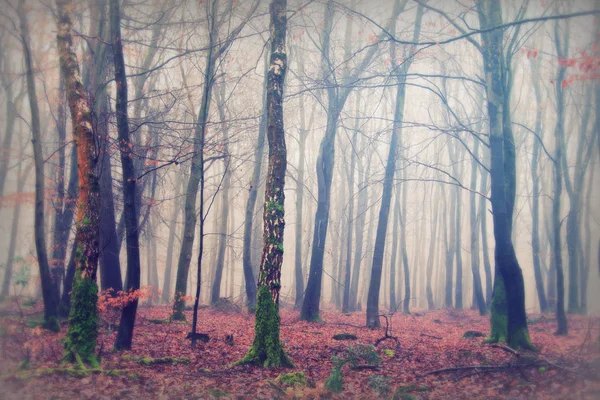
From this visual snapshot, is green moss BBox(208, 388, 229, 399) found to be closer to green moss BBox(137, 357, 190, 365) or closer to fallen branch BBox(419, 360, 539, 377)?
green moss BBox(137, 357, 190, 365)

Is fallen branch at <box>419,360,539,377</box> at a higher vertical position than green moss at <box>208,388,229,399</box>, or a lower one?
higher

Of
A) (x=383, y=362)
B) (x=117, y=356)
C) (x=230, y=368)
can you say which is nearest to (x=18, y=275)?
(x=117, y=356)

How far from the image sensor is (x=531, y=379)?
6281 millimetres

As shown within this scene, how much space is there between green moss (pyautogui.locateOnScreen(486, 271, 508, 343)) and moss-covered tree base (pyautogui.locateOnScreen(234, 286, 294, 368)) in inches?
228

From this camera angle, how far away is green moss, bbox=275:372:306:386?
6.25 metres

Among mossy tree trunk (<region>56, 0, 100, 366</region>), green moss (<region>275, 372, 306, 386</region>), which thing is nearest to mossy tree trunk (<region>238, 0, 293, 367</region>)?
green moss (<region>275, 372, 306, 386</region>)

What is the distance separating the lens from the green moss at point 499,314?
30.8 feet

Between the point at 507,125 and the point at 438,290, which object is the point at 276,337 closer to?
the point at 507,125

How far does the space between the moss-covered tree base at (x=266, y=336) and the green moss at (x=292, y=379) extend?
716 millimetres

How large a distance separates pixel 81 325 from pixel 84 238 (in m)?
1.62

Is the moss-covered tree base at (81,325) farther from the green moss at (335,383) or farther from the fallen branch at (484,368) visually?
the fallen branch at (484,368)

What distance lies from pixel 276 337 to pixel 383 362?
2.61 meters

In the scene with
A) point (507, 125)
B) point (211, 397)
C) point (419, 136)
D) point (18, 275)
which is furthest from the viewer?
point (419, 136)

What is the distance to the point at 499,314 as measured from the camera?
31.3 ft
